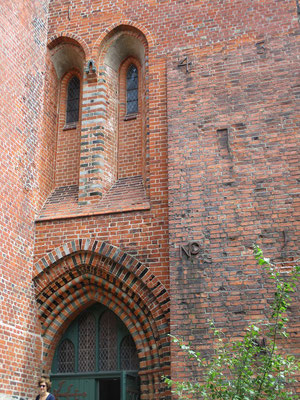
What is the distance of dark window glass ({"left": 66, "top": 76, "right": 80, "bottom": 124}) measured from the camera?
34.5 ft

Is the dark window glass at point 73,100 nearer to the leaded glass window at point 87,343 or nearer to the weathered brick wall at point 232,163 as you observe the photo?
the weathered brick wall at point 232,163

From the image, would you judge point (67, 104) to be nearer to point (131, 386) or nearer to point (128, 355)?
point (128, 355)

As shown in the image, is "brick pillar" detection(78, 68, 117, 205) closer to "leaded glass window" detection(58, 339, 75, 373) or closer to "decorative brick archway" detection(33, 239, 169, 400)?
"decorative brick archway" detection(33, 239, 169, 400)

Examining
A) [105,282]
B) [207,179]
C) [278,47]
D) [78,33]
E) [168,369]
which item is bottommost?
[168,369]

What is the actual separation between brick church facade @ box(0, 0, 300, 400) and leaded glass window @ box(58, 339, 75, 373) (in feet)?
0.07

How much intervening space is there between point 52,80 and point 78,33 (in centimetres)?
99

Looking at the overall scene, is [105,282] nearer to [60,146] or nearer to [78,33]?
[60,146]

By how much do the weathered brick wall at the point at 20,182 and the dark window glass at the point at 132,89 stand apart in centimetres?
157

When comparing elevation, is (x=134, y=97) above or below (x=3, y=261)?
above

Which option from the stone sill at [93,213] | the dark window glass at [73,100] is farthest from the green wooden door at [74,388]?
the dark window glass at [73,100]

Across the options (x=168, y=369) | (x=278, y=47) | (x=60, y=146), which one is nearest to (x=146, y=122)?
(x=60, y=146)

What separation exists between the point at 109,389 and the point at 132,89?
17.7ft

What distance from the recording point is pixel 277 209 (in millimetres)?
7844

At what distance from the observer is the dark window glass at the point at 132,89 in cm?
1025
